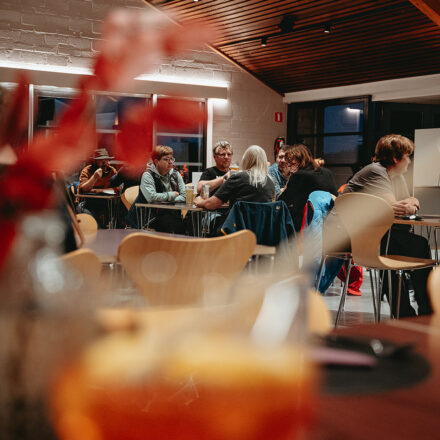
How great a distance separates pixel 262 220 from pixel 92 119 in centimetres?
377

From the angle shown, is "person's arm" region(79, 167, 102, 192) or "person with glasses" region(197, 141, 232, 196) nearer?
"person's arm" region(79, 167, 102, 192)

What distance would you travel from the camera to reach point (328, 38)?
27.4 feet

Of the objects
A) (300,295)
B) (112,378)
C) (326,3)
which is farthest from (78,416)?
(326,3)

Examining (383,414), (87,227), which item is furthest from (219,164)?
(383,414)

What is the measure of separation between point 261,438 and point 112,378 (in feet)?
0.29

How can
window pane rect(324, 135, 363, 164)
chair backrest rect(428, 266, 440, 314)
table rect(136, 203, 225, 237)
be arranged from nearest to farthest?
chair backrest rect(428, 266, 440, 314), table rect(136, 203, 225, 237), window pane rect(324, 135, 363, 164)

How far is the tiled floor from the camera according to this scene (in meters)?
4.00

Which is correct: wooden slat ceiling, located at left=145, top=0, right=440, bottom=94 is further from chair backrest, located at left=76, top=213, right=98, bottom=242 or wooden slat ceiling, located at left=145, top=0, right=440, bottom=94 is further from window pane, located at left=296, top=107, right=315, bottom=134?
chair backrest, located at left=76, top=213, right=98, bottom=242

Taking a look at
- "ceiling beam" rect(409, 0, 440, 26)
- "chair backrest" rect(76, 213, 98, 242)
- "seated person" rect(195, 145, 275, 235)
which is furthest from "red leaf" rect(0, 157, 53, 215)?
"ceiling beam" rect(409, 0, 440, 26)

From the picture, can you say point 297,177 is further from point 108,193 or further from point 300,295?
point 300,295

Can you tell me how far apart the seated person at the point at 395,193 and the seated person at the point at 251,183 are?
668mm

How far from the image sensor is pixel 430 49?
7.82m

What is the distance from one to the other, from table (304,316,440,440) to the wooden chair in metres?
2.79

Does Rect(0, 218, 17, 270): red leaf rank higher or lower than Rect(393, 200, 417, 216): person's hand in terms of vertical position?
higher
